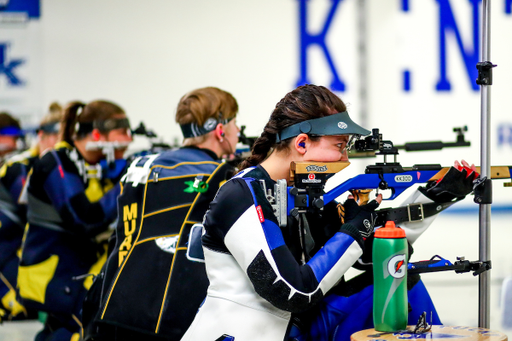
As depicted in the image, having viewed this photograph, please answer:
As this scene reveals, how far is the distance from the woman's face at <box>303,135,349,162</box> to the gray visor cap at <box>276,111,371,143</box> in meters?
0.03

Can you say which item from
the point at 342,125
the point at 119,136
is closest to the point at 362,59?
the point at 119,136

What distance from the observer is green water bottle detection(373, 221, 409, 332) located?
4.74 ft

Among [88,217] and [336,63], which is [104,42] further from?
[88,217]

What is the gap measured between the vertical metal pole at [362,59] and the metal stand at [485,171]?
10.5 ft

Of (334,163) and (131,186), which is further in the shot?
(131,186)

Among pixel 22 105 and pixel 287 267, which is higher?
pixel 22 105

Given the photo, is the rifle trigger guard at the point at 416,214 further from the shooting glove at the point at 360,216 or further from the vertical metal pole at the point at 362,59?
the vertical metal pole at the point at 362,59

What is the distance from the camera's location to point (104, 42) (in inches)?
198

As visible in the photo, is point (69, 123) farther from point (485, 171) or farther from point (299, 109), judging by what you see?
point (485, 171)

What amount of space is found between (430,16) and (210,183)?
342cm

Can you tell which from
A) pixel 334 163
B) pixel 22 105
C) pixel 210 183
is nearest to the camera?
pixel 334 163

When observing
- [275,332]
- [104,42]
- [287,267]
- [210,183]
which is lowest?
[275,332]

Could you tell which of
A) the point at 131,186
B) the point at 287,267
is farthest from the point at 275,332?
the point at 131,186

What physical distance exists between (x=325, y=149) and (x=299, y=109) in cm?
14
